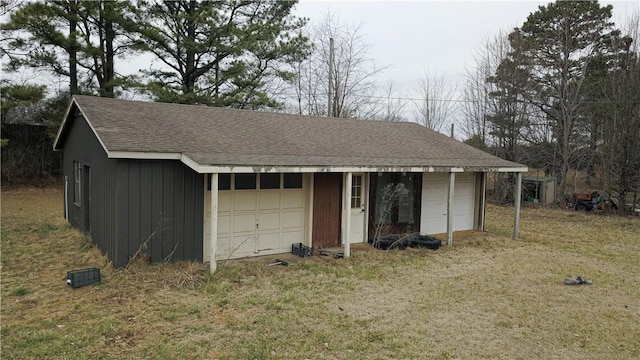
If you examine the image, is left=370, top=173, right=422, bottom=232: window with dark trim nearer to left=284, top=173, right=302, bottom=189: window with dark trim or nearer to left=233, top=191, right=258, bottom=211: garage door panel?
left=284, top=173, right=302, bottom=189: window with dark trim

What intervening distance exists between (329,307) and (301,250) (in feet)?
10.1

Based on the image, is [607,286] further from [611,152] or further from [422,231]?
[611,152]

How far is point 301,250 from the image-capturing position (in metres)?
9.15

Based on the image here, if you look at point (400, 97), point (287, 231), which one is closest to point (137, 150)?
point (287, 231)

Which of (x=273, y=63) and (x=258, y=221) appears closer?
(x=258, y=221)

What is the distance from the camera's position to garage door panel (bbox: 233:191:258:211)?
28.4 feet

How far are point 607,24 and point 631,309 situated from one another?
20.2 m

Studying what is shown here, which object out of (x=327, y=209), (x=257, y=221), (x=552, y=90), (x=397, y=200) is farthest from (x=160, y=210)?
(x=552, y=90)

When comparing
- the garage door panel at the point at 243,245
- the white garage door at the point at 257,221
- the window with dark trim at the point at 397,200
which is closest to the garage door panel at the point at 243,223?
the white garage door at the point at 257,221

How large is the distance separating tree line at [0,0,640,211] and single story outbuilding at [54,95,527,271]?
880cm

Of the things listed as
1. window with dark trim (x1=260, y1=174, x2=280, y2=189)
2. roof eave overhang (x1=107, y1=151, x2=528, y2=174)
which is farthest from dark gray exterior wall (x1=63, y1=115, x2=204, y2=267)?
window with dark trim (x1=260, y1=174, x2=280, y2=189)

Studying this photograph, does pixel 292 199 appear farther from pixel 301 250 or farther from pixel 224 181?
pixel 224 181

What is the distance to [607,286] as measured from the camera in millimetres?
7562

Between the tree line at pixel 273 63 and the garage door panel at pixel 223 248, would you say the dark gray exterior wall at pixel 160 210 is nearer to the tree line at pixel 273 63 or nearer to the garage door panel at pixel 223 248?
the garage door panel at pixel 223 248
